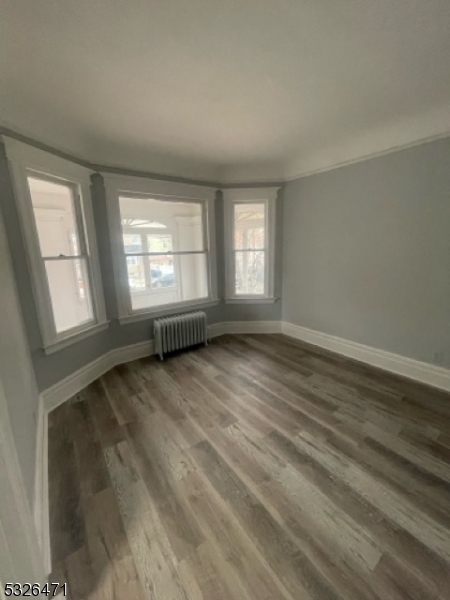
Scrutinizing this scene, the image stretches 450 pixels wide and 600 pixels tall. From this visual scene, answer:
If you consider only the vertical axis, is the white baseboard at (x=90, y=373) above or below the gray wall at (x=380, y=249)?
below

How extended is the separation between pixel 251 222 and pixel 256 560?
408cm

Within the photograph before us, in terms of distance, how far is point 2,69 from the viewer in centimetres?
163

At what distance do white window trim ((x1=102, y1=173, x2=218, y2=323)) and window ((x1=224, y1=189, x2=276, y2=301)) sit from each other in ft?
0.94

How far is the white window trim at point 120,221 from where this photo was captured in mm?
2918

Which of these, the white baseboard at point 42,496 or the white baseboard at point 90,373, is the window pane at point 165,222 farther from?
the white baseboard at point 42,496

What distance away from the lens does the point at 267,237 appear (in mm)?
3873

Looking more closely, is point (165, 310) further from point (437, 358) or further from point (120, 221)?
point (437, 358)

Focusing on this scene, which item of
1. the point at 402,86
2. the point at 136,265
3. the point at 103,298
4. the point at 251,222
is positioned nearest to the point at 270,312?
the point at 251,222

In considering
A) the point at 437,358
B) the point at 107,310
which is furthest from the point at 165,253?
the point at 437,358

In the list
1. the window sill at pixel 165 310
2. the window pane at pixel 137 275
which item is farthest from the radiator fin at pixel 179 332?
the window pane at pixel 137 275

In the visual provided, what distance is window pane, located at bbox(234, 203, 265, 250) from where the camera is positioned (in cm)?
395

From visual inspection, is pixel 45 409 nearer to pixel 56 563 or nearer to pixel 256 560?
pixel 56 563

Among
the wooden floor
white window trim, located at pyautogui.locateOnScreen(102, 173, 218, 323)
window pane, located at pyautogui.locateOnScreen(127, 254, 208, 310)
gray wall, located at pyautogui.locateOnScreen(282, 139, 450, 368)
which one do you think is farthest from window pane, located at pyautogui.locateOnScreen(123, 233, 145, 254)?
the wooden floor

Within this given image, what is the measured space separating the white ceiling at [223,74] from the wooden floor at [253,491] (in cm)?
261
